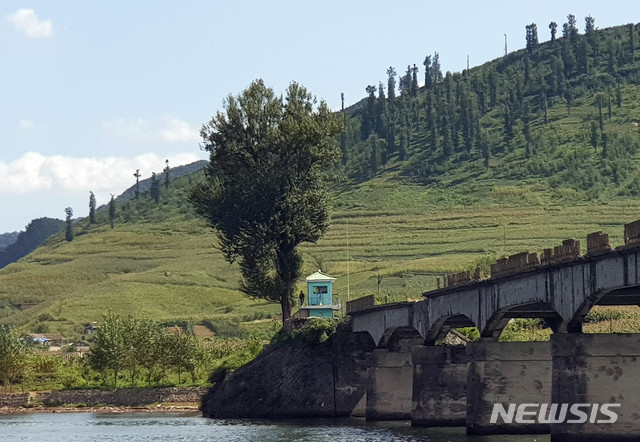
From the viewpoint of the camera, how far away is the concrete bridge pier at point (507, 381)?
233 ft

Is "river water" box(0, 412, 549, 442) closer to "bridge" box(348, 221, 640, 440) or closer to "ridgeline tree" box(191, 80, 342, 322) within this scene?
"bridge" box(348, 221, 640, 440)

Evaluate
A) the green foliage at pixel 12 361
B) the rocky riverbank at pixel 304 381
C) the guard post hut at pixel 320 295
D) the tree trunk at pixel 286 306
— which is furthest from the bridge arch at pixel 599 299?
the green foliage at pixel 12 361

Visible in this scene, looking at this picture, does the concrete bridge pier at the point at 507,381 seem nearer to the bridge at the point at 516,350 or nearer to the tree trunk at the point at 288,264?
the bridge at the point at 516,350

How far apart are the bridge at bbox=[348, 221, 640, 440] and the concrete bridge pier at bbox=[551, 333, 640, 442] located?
0.05 meters

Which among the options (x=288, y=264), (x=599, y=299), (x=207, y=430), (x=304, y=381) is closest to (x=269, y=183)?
(x=288, y=264)

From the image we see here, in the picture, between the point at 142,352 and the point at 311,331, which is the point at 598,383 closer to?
the point at 311,331

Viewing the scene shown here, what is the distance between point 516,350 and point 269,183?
40728mm

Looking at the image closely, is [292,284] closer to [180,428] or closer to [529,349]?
[180,428]

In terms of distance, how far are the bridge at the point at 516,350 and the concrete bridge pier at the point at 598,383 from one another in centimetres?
5

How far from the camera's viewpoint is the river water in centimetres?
7612

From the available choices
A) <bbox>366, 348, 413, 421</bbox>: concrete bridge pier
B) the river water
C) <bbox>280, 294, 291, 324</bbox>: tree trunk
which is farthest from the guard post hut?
<bbox>366, 348, 413, 421</bbox>: concrete bridge pier

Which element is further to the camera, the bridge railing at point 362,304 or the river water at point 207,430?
the bridge railing at point 362,304

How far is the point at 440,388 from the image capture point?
272 feet

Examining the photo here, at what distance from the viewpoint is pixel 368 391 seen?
9481cm
